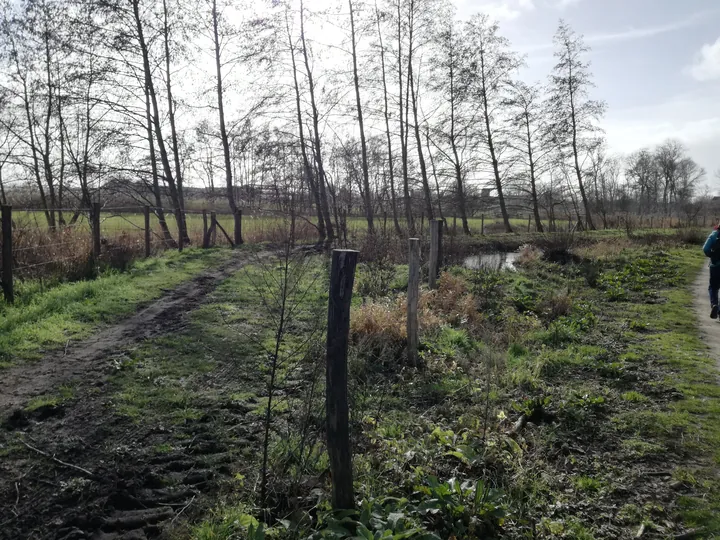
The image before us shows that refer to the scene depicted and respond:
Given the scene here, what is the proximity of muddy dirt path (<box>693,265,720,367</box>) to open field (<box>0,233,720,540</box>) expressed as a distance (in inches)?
7.8

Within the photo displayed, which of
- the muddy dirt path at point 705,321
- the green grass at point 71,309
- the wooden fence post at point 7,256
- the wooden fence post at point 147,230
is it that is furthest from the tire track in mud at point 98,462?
the wooden fence post at point 147,230

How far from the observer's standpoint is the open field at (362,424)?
3.36 metres

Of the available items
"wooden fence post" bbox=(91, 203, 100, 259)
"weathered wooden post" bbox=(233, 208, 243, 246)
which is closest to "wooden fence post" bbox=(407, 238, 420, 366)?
"wooden fence post" bbox=(91, 203, 100, 259)

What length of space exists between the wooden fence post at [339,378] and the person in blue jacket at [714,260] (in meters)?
7.99

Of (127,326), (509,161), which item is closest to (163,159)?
(127,326)

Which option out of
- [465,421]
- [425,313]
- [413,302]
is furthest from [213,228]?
[465,421]

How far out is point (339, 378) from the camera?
327 cm

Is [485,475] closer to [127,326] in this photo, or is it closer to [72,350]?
[72,350]

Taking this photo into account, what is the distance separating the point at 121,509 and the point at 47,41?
21585 millimetres

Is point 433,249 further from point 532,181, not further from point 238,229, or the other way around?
point 532,181

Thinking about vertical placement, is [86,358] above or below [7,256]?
below

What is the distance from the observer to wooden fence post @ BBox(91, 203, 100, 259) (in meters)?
11.1

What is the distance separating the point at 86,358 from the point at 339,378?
4.38 meters

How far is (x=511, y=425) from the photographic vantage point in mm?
4969
